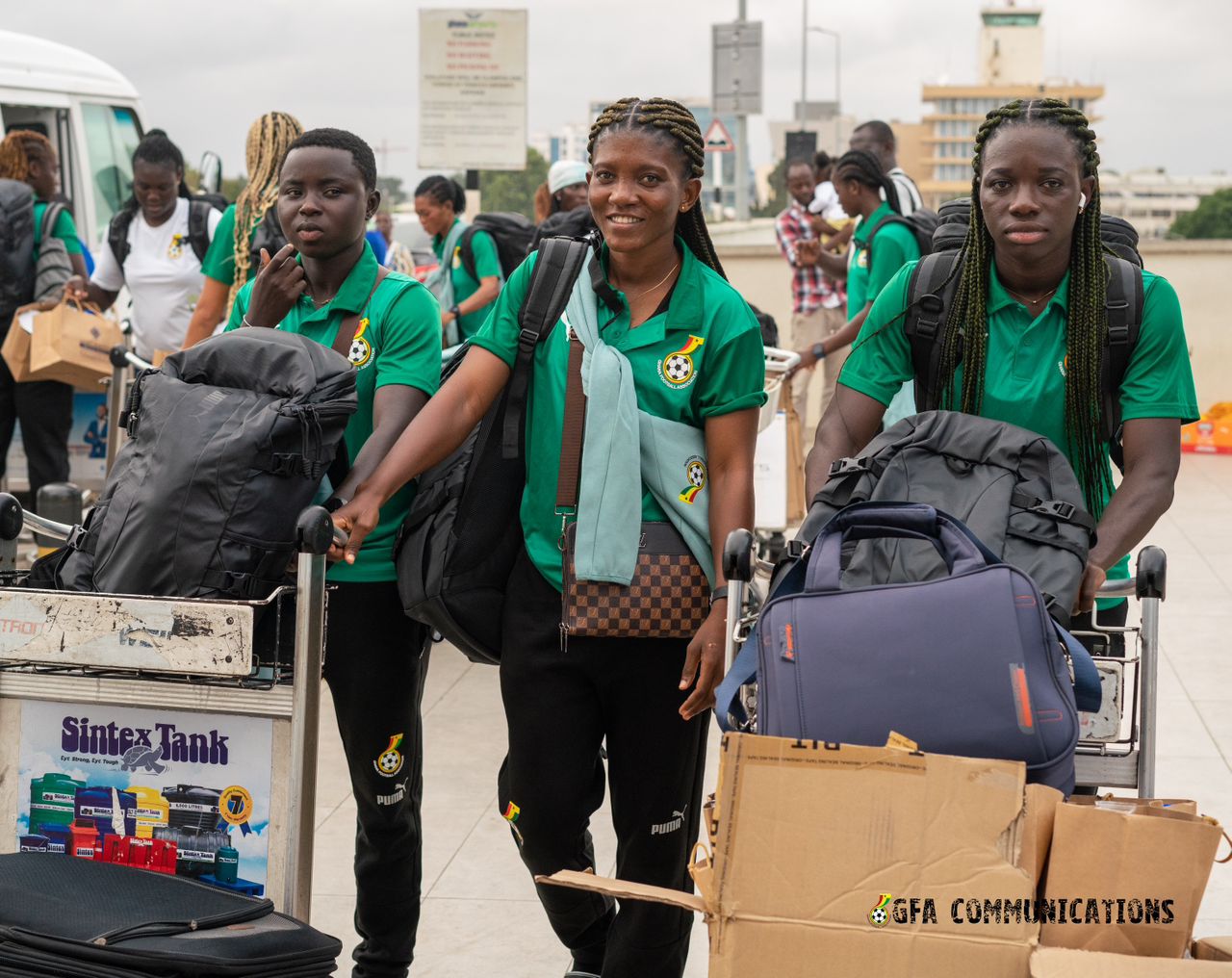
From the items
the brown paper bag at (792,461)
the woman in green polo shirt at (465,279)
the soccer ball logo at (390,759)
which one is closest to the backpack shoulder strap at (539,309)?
the soccer ball logo at (390,759)

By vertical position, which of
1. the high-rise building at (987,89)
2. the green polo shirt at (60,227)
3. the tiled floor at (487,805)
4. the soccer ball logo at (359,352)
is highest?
the high-rise building at (987,89)

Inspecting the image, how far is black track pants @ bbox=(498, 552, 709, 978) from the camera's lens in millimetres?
3236

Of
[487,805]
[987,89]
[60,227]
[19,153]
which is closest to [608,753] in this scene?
[487,805]

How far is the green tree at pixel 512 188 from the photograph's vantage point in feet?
157

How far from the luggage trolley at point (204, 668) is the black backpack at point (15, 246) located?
18.1 feet

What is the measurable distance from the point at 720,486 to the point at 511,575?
1.59 ft

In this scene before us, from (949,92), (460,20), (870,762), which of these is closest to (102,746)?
(870,762)

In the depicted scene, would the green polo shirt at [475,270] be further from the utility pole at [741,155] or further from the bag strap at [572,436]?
the utility pole at [741,155]

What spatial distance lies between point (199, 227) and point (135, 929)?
5.20m

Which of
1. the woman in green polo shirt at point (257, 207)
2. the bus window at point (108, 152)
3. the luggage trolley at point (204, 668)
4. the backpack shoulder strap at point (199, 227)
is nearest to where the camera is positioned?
the luggage trolley at point (204, 668)

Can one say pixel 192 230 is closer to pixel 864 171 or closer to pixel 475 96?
pixel 864 171

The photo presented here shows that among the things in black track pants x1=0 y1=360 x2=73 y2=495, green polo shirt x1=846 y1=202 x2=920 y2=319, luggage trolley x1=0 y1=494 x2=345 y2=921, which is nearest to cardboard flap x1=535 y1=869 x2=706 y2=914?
luggage trolley x1=0 y1=494 x2=345 y2=921

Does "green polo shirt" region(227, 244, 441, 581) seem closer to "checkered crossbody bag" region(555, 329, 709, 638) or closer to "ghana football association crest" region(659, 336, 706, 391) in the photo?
"checkered crossbody bag" region(555, 329, 709, 638)

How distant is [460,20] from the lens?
16453 mm
